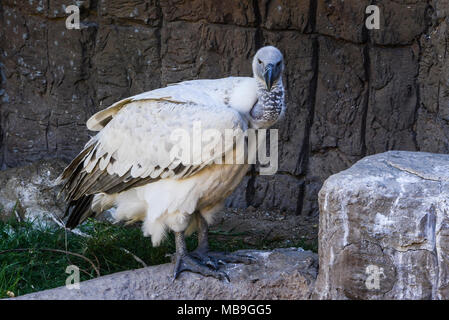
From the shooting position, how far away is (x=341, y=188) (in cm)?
335

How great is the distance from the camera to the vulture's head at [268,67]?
3.95 m

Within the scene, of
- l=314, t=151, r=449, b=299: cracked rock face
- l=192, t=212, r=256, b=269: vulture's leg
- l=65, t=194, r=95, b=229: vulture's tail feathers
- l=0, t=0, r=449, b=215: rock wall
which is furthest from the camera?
l=0, t=0, r=449, b=215: rock wall

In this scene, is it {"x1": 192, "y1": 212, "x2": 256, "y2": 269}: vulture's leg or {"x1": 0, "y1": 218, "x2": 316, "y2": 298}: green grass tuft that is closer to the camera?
{"x1": 192, "y1": 212, "x2": 256, "y2": 269}: vulture's leg

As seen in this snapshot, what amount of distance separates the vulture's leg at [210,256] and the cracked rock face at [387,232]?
2.47 ft

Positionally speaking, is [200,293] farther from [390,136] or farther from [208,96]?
[390,136]

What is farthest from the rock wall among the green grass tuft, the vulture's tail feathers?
the vulture's tail feathers

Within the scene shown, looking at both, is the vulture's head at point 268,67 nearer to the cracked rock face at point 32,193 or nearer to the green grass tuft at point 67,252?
the green grass tuft at point 67,252

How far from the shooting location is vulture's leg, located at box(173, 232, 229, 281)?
3.93 meters

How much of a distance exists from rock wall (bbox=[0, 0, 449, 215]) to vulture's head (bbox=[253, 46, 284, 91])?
1409mm

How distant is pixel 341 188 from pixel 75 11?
3.34 metres

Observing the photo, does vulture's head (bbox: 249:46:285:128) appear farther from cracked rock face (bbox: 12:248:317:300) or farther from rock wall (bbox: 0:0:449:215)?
rock wall (bbox: 0:0:449:215)

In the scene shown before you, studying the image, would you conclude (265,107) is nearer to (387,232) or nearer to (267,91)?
(267,91)

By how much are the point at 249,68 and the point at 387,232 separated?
2.64m
